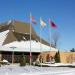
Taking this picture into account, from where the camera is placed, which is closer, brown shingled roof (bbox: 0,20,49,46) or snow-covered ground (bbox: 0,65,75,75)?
snow-covered ground (bbox: 0,65,75,75)

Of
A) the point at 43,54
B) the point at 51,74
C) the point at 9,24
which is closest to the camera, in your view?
the point at 51,74

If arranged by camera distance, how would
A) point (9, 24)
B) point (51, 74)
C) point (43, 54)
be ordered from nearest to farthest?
1. point (51, 74)
2. point (43, 54)
3. point (9, 24)

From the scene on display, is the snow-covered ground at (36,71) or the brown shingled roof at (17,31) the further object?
the brown shingled roof at (17,31)

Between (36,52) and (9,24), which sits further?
(9,24)

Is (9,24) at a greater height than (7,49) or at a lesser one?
greater

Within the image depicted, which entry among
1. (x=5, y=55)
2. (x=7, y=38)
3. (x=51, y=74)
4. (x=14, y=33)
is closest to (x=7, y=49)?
(x=5, y=55)

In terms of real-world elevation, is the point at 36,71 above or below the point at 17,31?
below

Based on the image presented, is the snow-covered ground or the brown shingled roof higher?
the brown shingled roof

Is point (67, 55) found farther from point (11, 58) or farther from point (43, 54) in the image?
point (11, 58)

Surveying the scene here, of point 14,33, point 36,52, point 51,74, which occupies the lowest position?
point 51,74

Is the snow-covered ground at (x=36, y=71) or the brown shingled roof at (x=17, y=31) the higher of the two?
the brown shingled roof at (x=17, y=31)

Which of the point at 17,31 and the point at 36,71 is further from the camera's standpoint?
the point at 17,31

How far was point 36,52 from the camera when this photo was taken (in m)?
63.5

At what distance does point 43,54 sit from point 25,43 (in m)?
5.96
